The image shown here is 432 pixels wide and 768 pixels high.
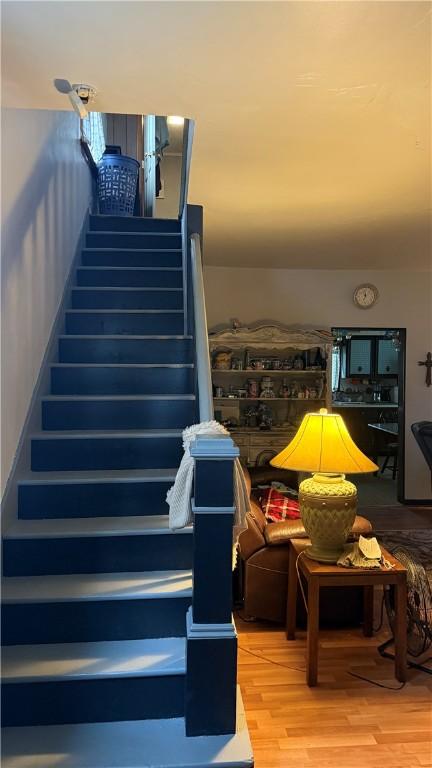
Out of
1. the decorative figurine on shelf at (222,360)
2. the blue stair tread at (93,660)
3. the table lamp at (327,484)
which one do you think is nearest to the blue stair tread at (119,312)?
the table lamp at (327,484)

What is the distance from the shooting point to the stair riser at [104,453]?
259 cm

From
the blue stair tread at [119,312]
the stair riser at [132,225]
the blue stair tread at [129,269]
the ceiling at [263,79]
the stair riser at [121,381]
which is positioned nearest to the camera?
the ceiling at [263,79]

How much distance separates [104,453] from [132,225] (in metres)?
2.24

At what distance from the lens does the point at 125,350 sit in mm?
3162

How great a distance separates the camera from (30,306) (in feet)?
8.41

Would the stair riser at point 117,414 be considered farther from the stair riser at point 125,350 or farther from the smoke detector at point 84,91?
the smoke detector at point 84,91

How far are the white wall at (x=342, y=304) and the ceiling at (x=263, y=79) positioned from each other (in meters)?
2.26

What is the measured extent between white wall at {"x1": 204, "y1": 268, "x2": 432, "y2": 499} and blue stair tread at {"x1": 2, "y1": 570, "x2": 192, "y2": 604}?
11.6ft

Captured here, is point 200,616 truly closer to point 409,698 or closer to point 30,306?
point 409,698

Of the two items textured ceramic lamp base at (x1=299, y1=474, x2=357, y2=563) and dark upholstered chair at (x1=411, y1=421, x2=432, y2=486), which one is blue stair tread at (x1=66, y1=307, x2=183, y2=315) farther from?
dark upholstered chair at (x1=411, y1=421, x2=432, y2=486)

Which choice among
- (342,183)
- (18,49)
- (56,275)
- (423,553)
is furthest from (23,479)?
(423,553)

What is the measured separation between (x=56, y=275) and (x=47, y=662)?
2092 millimetres

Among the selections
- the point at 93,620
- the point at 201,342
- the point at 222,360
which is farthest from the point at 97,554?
the point at 222,360

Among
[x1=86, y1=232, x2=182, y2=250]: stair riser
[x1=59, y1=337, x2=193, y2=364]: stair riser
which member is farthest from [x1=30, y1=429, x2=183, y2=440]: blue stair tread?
[x1=86, y1=232, x2=182, y2=250]: stair riser
